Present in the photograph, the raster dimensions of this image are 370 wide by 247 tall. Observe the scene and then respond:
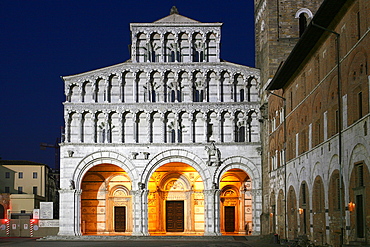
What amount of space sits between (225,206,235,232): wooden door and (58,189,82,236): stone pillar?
1241cm

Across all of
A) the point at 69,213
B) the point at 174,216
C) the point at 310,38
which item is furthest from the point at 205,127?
the point at 310,38

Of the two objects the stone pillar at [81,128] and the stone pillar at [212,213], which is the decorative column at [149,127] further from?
the stone pillar at [212,213]

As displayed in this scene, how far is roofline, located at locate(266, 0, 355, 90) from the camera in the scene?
79.3ft

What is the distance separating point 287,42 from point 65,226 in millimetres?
20384

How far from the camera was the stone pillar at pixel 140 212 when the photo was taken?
153ft

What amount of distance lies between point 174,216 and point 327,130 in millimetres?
26686

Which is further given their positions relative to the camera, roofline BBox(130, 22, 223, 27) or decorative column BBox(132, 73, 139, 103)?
roofline BBox(130, 22, 223, 27)

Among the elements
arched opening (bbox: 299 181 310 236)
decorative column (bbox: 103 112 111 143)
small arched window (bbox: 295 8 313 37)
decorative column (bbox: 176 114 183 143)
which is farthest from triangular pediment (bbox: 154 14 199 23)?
arched opening (bbox: 299 181 310 236)

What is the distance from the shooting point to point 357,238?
22781 millimetres

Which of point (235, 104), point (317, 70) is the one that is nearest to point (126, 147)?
point (235, 104)

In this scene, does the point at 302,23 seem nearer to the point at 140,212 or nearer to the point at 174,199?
the point at 140,212

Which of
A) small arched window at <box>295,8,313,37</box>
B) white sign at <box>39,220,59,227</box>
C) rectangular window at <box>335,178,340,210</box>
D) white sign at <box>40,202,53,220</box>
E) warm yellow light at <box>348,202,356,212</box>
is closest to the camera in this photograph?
warm yellow light at <box>348,202,356,212</box>

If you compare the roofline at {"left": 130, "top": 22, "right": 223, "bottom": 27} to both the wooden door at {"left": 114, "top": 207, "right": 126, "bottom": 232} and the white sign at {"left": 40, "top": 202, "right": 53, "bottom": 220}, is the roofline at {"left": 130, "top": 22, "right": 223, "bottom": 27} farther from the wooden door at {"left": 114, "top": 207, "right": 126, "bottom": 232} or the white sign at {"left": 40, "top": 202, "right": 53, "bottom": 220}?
the white sign at {"left": 40, "top": 202, "right": 53, "bottom": 220}

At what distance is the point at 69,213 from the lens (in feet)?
153
